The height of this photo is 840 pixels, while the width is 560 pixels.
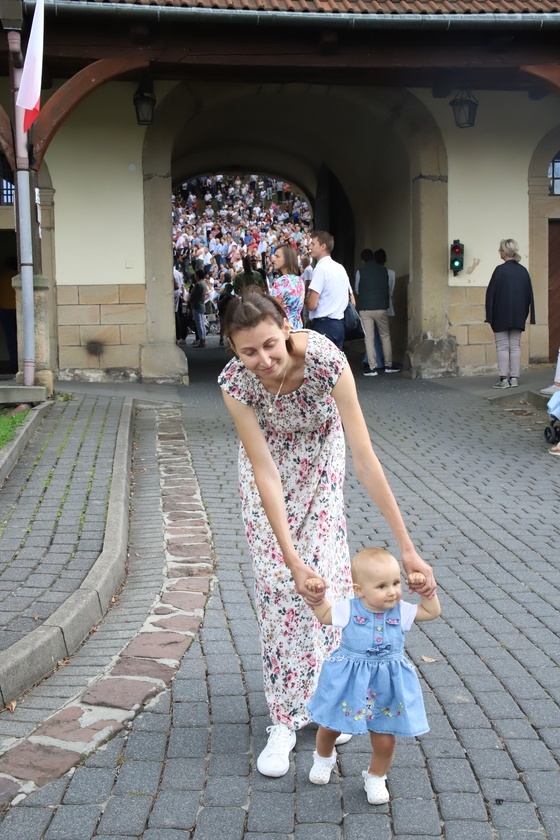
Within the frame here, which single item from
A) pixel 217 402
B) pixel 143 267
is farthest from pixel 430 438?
pixel 143 267

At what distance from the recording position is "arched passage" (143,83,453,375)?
1435cm

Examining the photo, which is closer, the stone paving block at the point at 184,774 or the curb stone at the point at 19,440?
the stone paving block at the point at 184,774

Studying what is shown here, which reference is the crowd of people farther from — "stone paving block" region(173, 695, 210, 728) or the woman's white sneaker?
the woman's white sneaker

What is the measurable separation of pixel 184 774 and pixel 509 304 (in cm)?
1052

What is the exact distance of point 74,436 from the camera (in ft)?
30.2

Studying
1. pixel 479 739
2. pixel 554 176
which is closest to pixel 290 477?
pixel 479 739

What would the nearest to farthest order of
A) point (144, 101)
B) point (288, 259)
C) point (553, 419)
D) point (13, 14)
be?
point (288, 259) → point (553, 419) → point (13, 14) → point (144, 101)

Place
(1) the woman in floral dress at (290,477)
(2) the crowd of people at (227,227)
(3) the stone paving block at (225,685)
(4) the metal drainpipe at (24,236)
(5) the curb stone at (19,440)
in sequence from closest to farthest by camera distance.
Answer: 1. (1) the woman in floral dress at (290,477)
2. (3) the stone paving block at (225,685)
3. (5) the curb stone at (19,440)
4. (4) the metal drainpipe at (24,236)
5. (2) the crowd of people at (227,227)

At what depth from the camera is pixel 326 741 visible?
10.6 ft

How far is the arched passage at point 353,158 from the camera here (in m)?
14.4

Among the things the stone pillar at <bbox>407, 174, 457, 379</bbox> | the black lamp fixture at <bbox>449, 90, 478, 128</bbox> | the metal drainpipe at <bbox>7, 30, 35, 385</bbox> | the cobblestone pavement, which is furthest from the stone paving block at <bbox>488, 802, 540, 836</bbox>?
the black lamp fixture at <bbox>449, 90, 478, 128</bbox>

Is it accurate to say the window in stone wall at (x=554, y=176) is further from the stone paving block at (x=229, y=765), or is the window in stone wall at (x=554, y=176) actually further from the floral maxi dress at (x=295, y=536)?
the stone paving block at (x=229, y=765)

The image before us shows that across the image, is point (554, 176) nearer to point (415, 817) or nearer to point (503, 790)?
point (503, 790)

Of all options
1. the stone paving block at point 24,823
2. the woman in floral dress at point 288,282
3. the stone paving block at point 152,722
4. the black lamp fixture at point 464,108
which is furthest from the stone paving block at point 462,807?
the black lamp fixture at point 464,108
